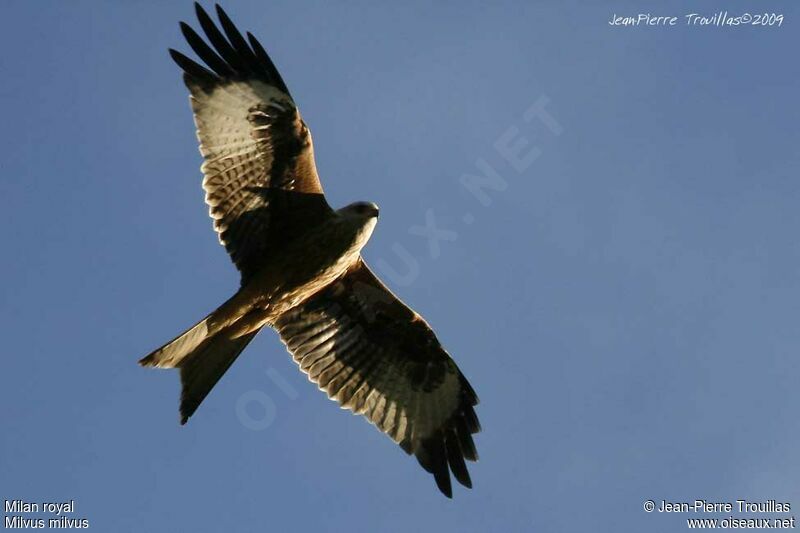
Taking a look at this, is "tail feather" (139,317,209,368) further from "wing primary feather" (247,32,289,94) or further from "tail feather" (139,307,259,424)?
"wing primary feather" (247,32,289,94)

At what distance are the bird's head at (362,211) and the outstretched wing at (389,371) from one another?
96 cm

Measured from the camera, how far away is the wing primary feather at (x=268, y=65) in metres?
9.07

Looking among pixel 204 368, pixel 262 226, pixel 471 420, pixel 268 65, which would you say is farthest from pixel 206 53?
pixel 471 420

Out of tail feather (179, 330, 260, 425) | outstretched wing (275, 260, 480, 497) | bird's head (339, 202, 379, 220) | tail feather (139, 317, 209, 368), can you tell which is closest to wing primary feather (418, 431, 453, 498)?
outstretched wing (275, 260, 480, 497)

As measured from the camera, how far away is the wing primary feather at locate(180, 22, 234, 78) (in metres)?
8.98

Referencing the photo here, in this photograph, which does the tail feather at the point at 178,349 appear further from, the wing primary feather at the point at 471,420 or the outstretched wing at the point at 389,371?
the wing primary feather at the point at 471,420

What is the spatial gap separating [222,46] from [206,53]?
150mm

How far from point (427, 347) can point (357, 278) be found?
3.21 ft

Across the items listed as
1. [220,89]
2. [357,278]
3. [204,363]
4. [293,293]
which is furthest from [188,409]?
[220,89]

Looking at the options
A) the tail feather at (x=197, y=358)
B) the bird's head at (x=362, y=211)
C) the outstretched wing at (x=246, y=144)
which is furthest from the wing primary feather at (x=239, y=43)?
the tail feather at (x=197, y=358)

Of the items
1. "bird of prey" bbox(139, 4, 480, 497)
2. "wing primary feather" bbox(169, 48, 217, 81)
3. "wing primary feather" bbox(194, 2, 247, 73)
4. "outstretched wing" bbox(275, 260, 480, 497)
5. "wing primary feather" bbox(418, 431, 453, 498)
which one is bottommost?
"wing primary feather" bbox(418, 431, 453, 498)

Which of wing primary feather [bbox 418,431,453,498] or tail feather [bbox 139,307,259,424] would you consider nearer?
tail feather [bbox 139,307,259,424]

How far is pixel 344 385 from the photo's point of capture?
10164mm

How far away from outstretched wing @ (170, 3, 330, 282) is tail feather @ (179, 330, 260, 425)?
26.4 inches
